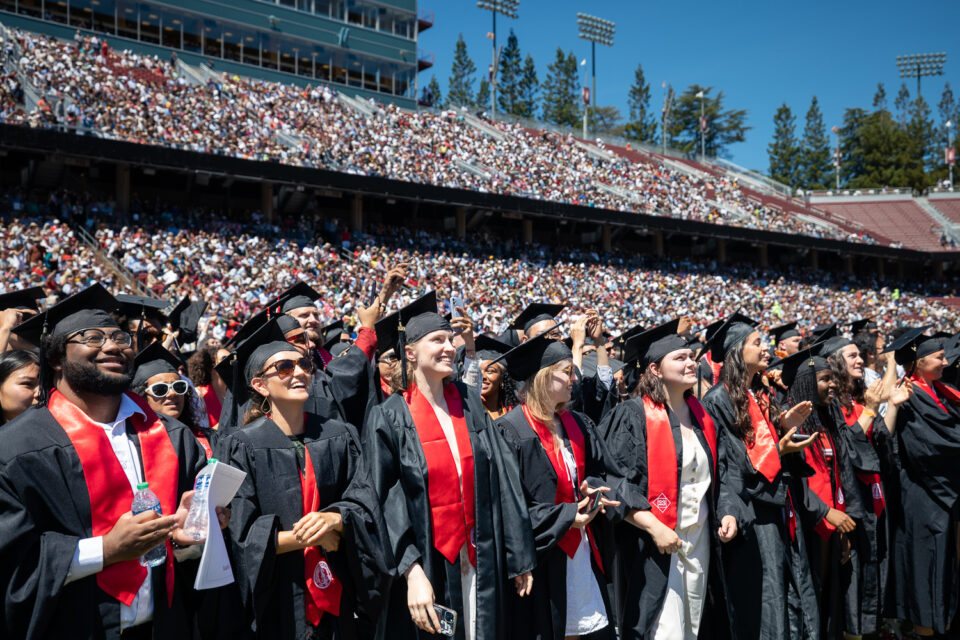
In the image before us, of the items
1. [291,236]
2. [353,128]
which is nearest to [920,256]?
[353,128]

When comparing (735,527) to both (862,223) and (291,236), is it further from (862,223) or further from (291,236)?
(862,223)

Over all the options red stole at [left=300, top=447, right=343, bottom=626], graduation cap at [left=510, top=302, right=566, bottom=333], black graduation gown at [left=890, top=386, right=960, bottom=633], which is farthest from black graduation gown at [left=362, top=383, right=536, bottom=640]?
black graduation gown at [left=890, top=386, right=960, bottom=633]

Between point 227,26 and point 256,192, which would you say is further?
point 227,26

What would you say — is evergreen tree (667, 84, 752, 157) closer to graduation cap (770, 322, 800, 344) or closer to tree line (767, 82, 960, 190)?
tree line (767, 82, 960, 190)

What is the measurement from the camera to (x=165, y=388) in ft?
13.8

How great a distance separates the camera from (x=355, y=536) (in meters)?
3.49

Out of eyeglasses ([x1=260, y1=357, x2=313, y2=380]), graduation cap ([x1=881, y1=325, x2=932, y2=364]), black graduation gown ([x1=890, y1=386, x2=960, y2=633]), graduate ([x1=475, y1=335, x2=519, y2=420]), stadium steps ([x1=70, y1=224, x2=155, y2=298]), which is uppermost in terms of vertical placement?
stadium steps ([x1=70, y1=224, x2=155, y2=298])

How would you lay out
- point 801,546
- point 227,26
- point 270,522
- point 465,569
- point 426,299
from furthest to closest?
point 227,26 < point 801,546 < point 426,299 < point 465,569 < point 270,522

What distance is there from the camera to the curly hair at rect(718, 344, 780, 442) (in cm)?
493

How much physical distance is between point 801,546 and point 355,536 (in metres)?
3.10

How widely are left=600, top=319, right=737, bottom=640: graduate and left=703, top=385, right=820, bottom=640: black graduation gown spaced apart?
0.10m

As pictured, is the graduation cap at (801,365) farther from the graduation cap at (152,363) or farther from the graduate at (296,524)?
the graduation cap at (152,363)

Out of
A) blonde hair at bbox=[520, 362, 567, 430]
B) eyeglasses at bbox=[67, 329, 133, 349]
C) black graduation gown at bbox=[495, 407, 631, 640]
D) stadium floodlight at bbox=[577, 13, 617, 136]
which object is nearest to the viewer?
eyeglasses at bbox=[67, 329, 133, 349]

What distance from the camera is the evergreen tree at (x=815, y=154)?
235 ft
